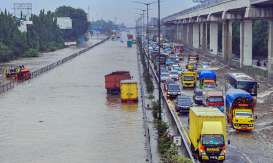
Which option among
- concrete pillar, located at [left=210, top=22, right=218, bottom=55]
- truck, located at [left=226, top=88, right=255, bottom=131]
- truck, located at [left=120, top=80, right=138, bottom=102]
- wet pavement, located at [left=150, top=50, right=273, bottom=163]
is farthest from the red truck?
concrete pillar, located at [left=210, top=22, right=218, bottom=55]

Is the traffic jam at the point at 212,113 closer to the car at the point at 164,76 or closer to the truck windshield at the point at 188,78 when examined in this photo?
the truck windshield at the point at 188,78

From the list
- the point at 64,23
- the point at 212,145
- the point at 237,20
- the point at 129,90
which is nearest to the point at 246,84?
the point at 129,90

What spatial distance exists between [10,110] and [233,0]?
3481cm

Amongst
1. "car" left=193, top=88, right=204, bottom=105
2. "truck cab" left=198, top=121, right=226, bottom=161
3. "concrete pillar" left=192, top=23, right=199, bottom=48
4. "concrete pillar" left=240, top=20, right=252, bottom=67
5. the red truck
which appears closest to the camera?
"truck cab" left=198, top=121, right=226, bottom=161

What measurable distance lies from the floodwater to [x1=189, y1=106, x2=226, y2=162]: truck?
255 centimetres

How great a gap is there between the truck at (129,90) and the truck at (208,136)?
18420 mm

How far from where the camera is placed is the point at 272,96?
4553 centimetres

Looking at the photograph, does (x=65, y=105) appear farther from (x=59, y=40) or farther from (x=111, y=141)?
(x=59, y=40)

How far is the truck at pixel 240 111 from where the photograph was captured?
103 ft

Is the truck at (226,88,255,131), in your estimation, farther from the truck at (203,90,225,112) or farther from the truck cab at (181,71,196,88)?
the truck cab at (181,71,196,88)

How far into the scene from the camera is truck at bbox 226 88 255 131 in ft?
103

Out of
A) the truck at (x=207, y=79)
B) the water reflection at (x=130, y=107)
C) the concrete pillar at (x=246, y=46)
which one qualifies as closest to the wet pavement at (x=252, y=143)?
the water reflection at (x=130, y=107)

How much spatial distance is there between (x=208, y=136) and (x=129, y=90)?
807 inches

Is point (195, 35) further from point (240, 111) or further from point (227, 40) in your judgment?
point (240, 111)
